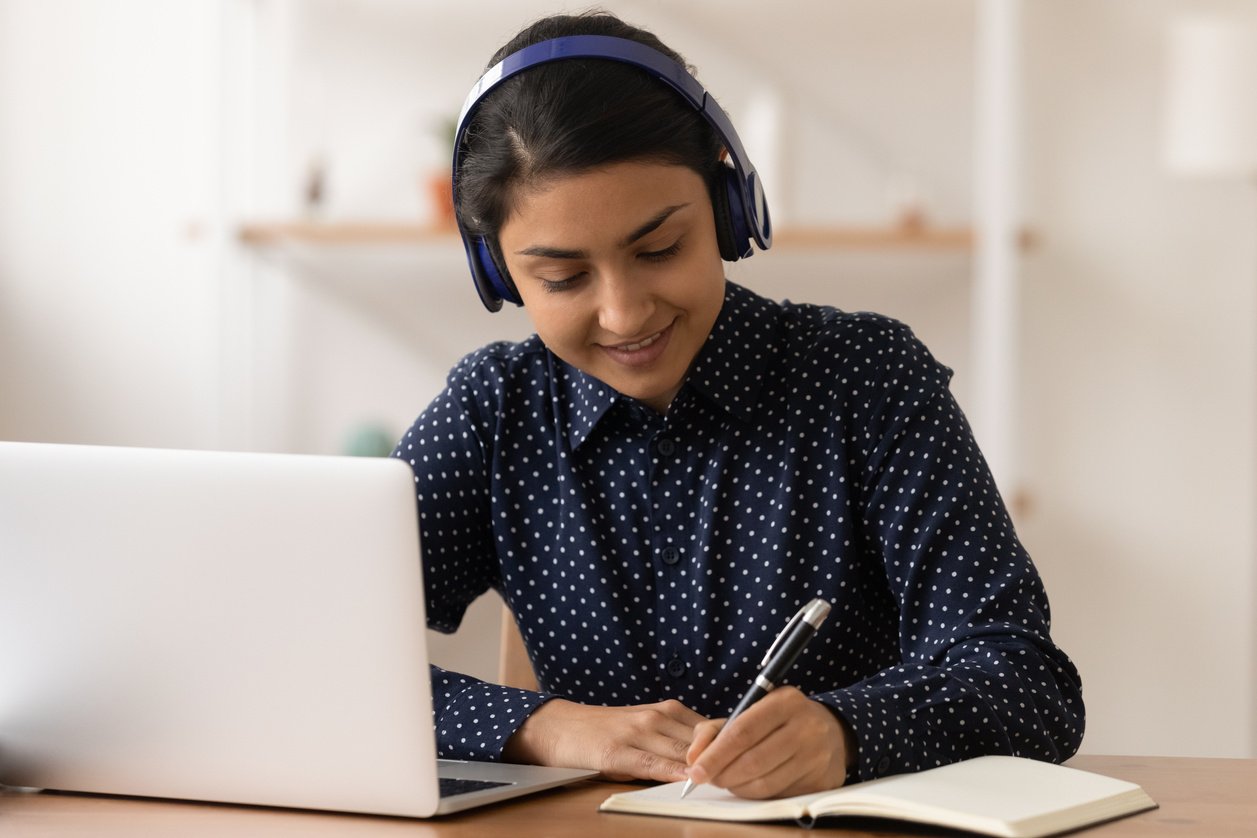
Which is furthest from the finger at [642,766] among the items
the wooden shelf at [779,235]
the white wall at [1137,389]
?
the white wall at [1137,389]

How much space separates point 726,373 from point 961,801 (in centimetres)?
54

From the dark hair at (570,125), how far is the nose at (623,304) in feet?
0.31

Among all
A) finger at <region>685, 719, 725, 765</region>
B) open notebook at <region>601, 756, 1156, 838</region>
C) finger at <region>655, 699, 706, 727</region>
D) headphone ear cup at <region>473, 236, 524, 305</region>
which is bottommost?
open notebook at <region>601, 756, 1156, 838</region>

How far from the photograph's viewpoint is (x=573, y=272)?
1189 millimetres

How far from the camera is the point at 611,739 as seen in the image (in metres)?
1.04

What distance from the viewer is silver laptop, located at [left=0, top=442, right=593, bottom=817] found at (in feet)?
2.87

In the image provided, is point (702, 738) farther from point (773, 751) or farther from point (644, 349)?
point (644, 349)

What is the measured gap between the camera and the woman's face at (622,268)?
3.76 feet

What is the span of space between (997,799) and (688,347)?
504 millimetres

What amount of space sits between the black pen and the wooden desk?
65 mm

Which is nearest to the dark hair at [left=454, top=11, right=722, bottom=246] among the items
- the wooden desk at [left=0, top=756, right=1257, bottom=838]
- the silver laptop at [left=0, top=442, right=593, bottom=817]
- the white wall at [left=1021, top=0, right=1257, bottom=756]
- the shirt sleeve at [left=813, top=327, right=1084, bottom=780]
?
the shirt sleeve at [left=813, top=327, right=1084, bottom=780]

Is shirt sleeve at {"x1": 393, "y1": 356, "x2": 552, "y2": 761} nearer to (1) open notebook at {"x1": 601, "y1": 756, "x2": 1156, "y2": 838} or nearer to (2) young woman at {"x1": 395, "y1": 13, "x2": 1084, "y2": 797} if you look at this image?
(2) young woman at {"x1": 395, "y1": 13, "x2": 1084, "y2": 797}

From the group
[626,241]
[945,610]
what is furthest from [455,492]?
[945,610]

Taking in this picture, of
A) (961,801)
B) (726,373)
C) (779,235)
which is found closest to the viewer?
(961,801)
